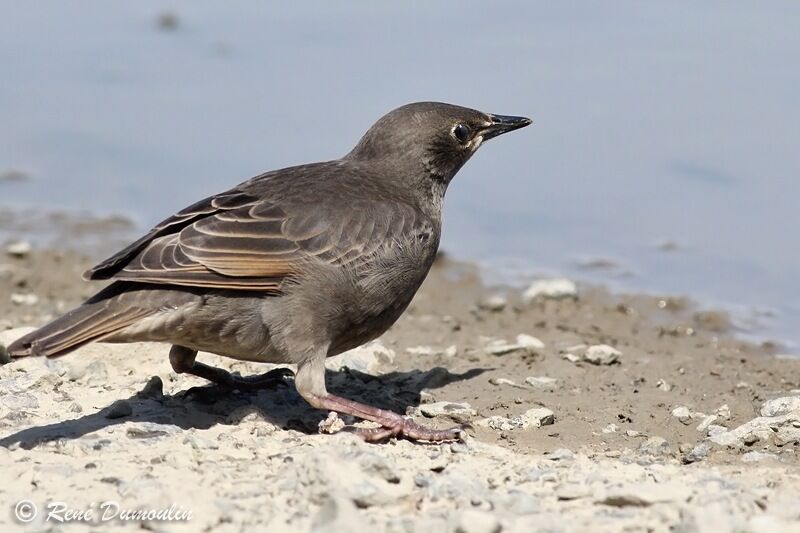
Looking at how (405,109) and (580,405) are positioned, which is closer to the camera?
(580,405)

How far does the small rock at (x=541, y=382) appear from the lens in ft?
30.3

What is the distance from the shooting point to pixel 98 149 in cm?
1574

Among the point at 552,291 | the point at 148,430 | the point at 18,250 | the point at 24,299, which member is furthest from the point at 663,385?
the point at 18,250

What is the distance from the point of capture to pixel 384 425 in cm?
812

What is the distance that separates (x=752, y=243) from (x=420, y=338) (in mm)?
3684

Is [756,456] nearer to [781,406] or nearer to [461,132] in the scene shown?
[781,406]

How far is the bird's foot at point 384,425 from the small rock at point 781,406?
1.90 m

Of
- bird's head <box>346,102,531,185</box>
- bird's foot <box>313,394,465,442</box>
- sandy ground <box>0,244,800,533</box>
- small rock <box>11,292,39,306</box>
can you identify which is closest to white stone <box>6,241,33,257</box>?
sandy ground <box>0,244,800,533</box>

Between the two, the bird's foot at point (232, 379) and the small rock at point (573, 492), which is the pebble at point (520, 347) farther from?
the small rock at point (573, 492)

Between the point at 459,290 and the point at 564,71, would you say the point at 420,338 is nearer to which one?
the point at 459,290

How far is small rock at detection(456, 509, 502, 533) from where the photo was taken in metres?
5.96

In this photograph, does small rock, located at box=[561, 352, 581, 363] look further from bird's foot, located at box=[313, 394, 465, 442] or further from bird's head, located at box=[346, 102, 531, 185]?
bird's foot, located at box=[313, 394, 465, 442]

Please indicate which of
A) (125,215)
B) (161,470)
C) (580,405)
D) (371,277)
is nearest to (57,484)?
(161,470)

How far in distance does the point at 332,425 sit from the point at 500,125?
2.77m
